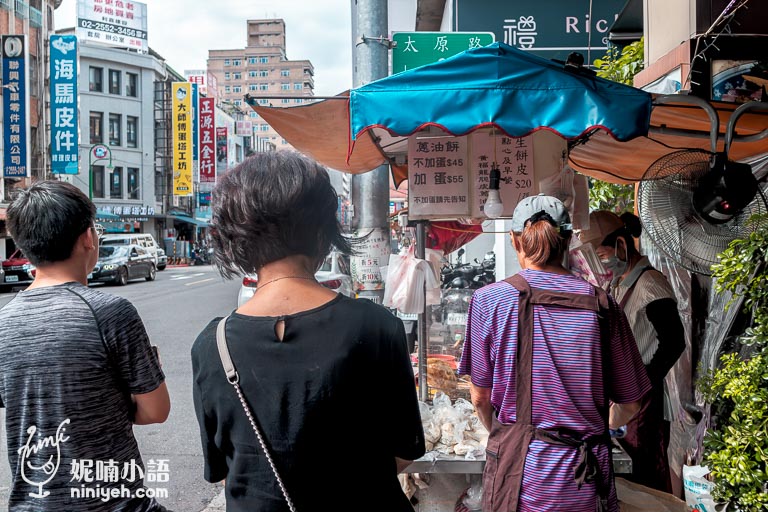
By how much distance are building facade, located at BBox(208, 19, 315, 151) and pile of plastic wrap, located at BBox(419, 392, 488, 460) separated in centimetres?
11871

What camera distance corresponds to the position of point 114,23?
141 ft

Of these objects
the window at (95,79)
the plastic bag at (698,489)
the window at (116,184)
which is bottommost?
the plastic bag at (698,489)

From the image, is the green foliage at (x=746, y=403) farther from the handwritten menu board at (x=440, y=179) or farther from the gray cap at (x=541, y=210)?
the handwritten menu board at (x=440, y=179)

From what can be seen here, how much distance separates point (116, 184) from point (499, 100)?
139ft

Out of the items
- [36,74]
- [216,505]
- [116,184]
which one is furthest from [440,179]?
[116,184]

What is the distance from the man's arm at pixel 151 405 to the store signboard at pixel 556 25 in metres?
7.36

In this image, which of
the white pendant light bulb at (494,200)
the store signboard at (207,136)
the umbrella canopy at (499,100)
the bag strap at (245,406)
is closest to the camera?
the bag strap at (245,406)

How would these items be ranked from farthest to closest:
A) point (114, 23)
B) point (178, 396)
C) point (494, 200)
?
point (114, 23) < point (178, 396) < point (494, 200)

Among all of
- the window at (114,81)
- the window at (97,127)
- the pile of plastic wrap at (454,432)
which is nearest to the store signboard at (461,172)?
the pile of plastic wrap at (454,432)

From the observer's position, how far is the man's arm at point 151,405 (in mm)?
2215

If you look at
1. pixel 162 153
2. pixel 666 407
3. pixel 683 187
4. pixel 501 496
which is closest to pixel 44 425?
pixel 501 496

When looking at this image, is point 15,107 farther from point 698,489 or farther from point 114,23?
point 698,489

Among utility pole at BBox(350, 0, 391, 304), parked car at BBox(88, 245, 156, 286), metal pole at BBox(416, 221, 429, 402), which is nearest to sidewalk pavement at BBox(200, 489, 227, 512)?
metal pole at BBox(416, 221, 429, 402)

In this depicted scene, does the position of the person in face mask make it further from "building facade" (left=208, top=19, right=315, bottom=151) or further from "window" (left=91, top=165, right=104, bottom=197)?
"building facade" (left=208, top=19, right=315, bottom=151)
